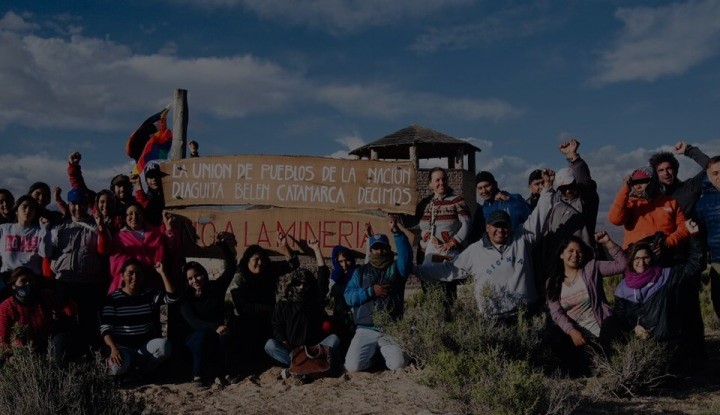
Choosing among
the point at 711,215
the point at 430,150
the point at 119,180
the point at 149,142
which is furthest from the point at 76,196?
the point at 430,150

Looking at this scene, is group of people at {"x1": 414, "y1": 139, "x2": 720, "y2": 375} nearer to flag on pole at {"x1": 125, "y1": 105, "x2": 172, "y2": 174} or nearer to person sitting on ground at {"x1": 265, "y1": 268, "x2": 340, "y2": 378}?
person sitting on ground at {"x1": 265, "y1": 268, "x2": 340, "y2": 378}

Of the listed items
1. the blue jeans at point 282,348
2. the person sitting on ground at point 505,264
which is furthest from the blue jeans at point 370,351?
the person sitting on ground at point 505,264

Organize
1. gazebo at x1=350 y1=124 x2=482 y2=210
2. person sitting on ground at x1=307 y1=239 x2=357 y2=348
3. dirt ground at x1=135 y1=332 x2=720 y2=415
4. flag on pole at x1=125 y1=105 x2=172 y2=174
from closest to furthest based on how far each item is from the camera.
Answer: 1. dirt ground at x1=135 y1=332 x2=720 y2=415
2. person sitting on ground at x1=307 y1=239 x2=357 y2=348
3. flag on pole at x1=125 y1=105 x2=172 y2=174
4. gazebo at x1=350 y1=124 x2=482 y2=210

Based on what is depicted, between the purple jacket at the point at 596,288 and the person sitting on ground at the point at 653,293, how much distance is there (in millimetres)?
106

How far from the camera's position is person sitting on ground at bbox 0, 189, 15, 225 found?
6000 mm

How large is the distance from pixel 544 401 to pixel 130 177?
5.16m

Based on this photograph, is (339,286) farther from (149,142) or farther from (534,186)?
(149,142)

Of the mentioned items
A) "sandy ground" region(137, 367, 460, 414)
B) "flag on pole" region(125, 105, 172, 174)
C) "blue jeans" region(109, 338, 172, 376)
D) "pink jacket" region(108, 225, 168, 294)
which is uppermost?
"flag on pole" region(125, 105, 172, 174)

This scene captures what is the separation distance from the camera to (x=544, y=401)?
155 inches

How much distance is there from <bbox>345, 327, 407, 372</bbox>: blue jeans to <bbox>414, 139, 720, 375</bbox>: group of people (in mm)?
715

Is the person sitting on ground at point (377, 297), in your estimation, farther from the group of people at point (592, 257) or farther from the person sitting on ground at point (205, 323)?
the person sitting on ground at point (205, 323)

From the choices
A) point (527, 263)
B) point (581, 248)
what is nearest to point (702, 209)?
point (581, 248)

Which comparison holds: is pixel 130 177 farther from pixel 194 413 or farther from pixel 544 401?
pixel 544 401

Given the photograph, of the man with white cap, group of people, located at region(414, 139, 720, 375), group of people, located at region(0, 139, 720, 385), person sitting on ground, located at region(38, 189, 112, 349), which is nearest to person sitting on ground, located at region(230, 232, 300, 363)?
group of people, located at region(0, 139, 720, 385)
